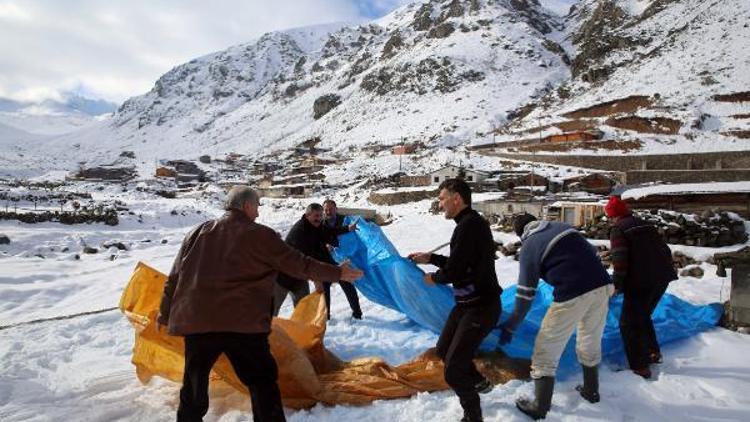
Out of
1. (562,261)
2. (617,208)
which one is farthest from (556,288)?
(617,208)

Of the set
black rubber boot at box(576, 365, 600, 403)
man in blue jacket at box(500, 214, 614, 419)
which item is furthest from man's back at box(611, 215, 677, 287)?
black rubber boot at box(576, 365, 600, 403)

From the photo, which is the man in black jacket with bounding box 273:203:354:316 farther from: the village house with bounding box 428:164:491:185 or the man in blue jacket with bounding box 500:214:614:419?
the village house with bounding box 428:164:491:185

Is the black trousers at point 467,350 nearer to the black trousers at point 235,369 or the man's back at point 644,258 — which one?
the black trousers at point 235,369

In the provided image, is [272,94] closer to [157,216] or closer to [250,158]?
[250,158]

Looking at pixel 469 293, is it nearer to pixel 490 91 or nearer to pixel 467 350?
pixel 467 350

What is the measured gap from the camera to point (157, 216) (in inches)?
898

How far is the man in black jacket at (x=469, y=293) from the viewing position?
3211 mm

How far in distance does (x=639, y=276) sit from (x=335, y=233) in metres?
3.42

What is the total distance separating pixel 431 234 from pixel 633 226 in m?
12.4

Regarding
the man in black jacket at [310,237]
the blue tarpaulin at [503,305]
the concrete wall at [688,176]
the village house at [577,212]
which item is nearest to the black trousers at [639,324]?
the blue tarpaulin at [503,305]

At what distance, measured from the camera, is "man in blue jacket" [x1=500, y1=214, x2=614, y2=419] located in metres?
3.28

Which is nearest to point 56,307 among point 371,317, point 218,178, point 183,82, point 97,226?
point 371,317

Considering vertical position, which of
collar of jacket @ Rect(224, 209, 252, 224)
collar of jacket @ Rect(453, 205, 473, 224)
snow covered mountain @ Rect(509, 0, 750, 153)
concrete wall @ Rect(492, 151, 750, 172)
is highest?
snow covered mountain @ Rect(509, 0, 750, 153)

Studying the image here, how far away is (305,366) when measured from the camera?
3.70 m
